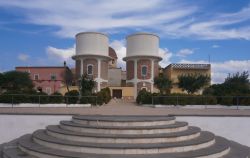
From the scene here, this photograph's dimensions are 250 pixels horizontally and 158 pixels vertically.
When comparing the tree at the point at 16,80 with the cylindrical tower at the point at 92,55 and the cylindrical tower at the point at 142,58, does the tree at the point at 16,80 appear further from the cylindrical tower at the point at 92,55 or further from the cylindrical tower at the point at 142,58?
the cylindrical tower at the point at 142,58

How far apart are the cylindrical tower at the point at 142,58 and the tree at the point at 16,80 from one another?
15767mm

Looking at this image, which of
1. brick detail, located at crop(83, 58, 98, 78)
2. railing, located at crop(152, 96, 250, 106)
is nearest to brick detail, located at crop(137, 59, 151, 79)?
brick detail, located at crop(83, 58, 98, 78)

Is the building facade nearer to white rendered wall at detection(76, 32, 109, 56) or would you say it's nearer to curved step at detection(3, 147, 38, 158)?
white rendered wall at detection(76, 32, 109, 56)

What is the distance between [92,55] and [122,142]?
135 feet

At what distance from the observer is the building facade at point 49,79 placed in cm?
5344

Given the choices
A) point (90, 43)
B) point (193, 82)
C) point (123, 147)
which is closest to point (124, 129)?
point (123, 147)

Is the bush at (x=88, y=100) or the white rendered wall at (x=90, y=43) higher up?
the white rendered wall at (x=90, y=43)

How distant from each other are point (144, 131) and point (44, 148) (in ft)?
8.78

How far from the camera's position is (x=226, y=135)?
13930 millimetres

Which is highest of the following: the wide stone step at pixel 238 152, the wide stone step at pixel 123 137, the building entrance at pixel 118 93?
the building entrance at pixel 118 93

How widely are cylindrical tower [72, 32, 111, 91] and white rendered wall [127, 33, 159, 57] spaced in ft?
13.6

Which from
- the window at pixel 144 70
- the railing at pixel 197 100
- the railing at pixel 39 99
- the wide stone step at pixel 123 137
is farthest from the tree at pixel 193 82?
the wide stone step at pixel 123 137

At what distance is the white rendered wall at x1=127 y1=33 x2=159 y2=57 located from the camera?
49.3 metres

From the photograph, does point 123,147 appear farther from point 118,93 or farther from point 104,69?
point 104,69
